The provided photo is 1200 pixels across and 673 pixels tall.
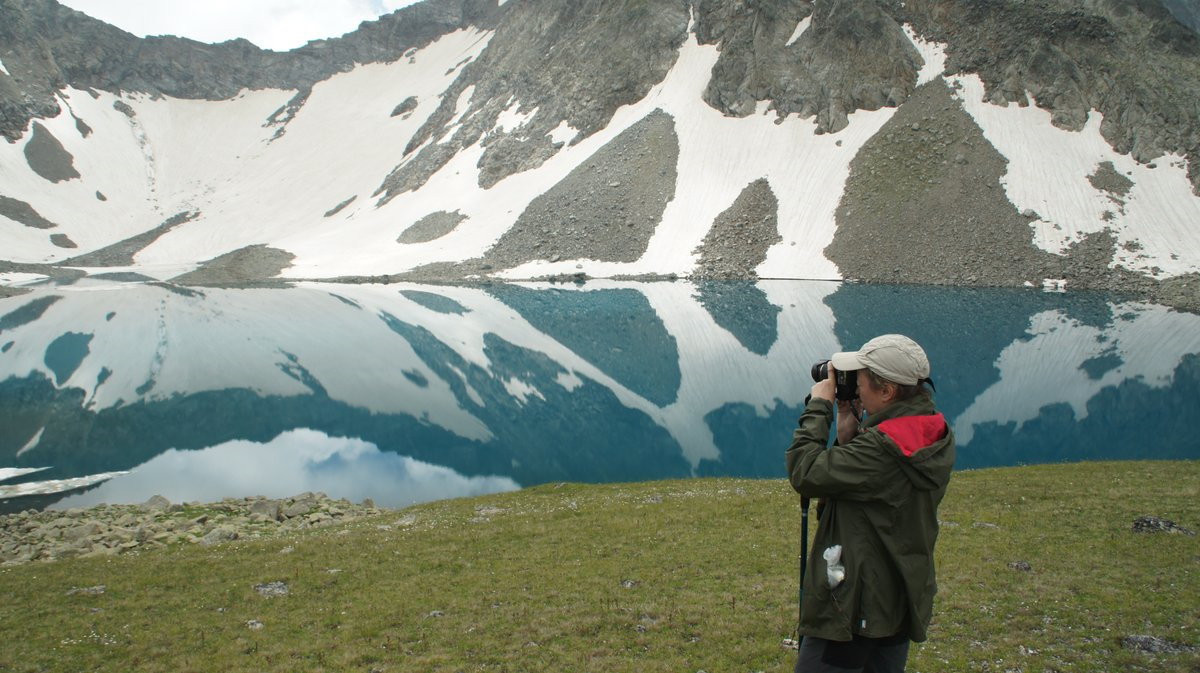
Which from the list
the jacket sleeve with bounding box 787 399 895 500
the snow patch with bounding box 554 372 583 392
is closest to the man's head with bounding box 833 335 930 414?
the jacket sleeve with bounding box 787 399 895 500

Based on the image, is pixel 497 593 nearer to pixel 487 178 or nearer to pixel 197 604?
pixel 197 604

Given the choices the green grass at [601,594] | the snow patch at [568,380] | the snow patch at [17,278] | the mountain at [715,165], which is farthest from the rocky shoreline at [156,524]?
the snow patch at [17,278]

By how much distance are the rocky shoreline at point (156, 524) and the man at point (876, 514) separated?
56.7ft

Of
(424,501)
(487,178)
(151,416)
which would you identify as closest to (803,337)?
(424,501)

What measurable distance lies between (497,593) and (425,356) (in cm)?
3862

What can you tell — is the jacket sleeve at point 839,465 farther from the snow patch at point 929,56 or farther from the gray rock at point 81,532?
the snow patch at point 929,56

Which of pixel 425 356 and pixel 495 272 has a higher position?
pixel 495 272

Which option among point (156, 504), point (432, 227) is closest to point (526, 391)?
point (156, 504)

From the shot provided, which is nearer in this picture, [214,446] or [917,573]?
[917,573]

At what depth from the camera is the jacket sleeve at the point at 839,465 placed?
172 inches

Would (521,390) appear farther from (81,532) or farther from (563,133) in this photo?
(563,133)

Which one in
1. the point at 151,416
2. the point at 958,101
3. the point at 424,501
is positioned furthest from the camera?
the point at 958,101

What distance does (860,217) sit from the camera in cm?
8825

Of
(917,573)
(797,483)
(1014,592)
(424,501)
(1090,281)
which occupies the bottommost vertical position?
(424,501)
